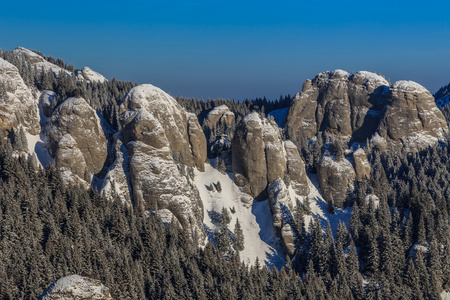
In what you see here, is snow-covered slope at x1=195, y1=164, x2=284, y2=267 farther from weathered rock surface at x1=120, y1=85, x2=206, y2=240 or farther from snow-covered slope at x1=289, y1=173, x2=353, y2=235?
snow-covered slope at x1=289, y1=173, x2=353, y2=235

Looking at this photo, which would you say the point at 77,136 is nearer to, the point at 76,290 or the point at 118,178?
the point at 118,178

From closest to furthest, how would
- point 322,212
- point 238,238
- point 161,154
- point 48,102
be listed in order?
point 238,238, point 161,154, point 48,102, point 322,212

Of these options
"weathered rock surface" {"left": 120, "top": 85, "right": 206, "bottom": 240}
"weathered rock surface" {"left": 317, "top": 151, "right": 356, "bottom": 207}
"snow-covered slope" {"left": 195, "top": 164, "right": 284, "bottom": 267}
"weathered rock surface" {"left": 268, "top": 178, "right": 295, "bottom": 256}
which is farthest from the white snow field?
"weathered rock surface" {"left": 120, "top": 85, "right": 206, "bottom": 240}

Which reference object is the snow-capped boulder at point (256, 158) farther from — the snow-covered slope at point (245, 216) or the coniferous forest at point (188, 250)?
the coniferous forest at point (188, 250)

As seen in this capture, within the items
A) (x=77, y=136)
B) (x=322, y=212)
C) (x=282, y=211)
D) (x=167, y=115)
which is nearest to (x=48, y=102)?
(x=77, y=136)

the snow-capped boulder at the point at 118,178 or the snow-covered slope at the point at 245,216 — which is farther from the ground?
the snow-capped boulder at the point at 118,178

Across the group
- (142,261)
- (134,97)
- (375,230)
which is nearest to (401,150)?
(375,230)

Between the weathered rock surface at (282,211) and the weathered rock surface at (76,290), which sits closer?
the weathered rock surface at (76,290)

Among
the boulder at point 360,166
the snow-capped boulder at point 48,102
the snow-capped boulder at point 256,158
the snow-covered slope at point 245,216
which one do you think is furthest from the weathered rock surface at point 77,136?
the boulder at point 360,166
